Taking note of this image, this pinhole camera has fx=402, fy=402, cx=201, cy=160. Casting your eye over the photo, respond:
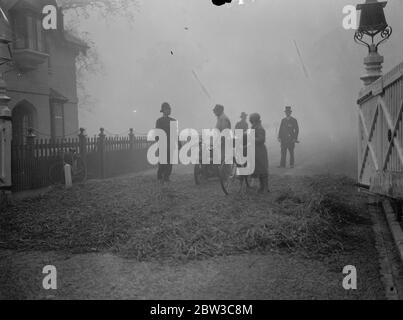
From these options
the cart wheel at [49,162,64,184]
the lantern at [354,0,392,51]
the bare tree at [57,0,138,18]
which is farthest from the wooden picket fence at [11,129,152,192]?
the bare tree at [57,0,138,18]

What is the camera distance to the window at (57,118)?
18.1 meters

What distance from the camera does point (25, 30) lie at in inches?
631

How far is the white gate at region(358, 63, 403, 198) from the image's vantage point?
16.2 feet

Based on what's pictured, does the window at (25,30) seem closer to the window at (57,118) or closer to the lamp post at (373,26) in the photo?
the window at (57,118)

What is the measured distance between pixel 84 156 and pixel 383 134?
9329 millimetres

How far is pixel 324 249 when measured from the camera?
4.80m

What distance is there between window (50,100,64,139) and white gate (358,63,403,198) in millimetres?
14372

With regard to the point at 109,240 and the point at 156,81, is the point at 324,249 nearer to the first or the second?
the point at 109,240

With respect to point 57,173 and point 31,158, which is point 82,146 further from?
point 31,158

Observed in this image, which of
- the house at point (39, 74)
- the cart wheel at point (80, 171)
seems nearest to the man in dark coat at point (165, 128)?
the cart wheel at point (80, 171)

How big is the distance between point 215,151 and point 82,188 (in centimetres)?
334

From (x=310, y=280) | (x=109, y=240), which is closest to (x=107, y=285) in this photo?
(x=109, y=240)

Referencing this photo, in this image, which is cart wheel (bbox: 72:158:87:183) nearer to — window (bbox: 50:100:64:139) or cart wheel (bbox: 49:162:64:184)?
cart wheel (bbox: 49:162:64:184)

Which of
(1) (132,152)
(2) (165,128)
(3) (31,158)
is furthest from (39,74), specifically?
(2) (165,128)
